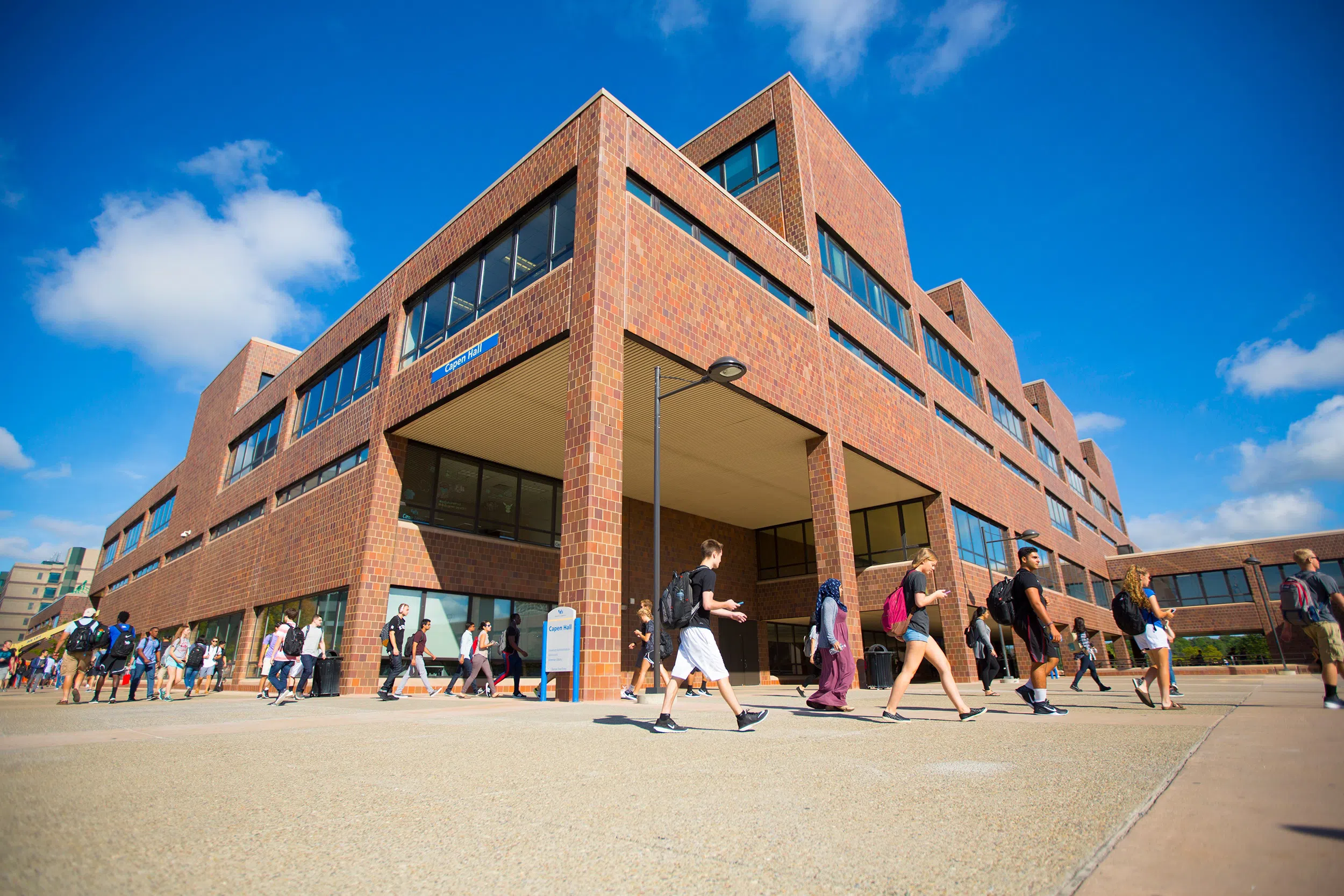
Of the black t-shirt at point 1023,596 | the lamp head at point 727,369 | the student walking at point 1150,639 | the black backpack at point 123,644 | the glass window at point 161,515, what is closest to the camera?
the black t-shirt at point 1023,596

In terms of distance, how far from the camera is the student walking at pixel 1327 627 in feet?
21.2

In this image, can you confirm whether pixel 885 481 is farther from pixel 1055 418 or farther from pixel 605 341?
pixel 1055 418

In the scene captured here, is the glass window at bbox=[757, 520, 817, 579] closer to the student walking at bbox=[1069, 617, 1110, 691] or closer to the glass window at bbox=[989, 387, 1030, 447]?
the student walking at bbox=[1069, 617, 1110, 691]

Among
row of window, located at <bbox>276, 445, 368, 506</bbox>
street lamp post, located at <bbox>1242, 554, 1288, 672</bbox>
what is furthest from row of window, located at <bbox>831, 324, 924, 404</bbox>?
street lamp post, located at <bbox>1242, 554, 1288, 672</bbox>

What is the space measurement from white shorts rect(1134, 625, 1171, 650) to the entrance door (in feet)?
55.9

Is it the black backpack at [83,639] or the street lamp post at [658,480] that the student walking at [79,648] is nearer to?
the black backpack at [83,639]

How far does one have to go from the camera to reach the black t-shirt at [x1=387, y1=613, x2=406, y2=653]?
43.7 feet

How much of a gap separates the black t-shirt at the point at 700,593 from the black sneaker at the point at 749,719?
2.74 ft

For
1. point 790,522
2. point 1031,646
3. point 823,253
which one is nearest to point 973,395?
point 790,522

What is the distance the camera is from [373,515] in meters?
16.6

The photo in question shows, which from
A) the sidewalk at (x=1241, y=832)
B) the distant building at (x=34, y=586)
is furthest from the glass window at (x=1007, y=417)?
the distant building at (x=34, y=586)

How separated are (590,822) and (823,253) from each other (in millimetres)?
20206

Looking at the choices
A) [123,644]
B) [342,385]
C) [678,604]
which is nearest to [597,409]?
[678,604]

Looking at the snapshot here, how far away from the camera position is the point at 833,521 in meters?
17.0
